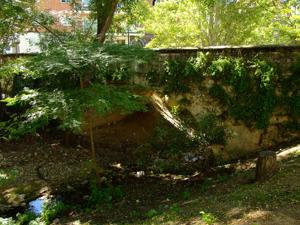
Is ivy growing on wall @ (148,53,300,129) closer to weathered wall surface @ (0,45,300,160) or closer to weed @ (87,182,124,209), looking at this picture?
weathered wall surface @ (0,45,300,160)

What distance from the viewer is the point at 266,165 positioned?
543 centimetres

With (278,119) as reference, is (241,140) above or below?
below

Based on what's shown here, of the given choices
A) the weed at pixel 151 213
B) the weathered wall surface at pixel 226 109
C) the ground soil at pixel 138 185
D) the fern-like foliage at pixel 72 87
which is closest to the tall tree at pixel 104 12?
the weathered wall surface at pixel 226 109

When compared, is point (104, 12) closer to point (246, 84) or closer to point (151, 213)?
point (246, 84)

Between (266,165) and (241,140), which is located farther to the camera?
(241,140)

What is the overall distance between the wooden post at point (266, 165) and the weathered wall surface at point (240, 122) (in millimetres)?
2286

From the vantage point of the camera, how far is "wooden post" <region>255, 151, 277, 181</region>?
541 centimetres

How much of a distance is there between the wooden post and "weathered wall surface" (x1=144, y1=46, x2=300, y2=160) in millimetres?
2286

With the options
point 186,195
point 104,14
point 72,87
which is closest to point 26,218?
point 72,87

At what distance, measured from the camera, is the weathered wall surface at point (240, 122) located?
7.46 m

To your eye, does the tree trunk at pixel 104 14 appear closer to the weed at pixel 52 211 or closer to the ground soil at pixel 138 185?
the ground soil at pixel 138 185

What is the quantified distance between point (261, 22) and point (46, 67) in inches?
468

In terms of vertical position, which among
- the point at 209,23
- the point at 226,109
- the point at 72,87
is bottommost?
the point at 226,109

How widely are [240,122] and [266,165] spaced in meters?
2.57
